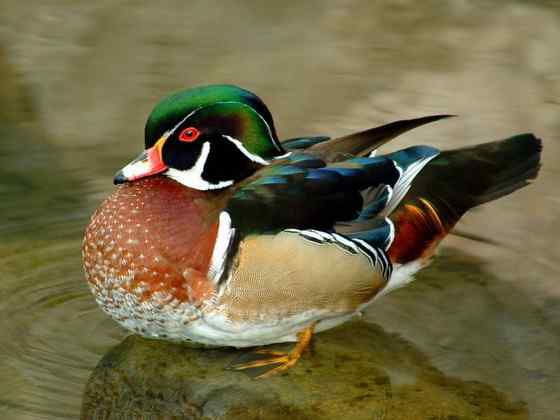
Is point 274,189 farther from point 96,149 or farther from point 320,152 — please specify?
point 96,149

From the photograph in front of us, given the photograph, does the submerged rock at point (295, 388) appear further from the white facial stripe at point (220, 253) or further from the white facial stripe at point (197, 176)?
the white facial stripe at point (197, 176)

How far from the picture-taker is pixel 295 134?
256 inches

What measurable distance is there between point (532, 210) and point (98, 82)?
111 inches

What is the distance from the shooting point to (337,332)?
484 cm

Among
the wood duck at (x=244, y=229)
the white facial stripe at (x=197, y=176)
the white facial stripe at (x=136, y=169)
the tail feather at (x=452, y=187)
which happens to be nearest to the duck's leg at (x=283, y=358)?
the wood duck at (x=244, y=229)

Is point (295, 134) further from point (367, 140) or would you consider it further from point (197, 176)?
point (197, 176)

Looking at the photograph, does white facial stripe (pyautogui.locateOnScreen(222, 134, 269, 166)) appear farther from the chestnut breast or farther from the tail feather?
the tail feather

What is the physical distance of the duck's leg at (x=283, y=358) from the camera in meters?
4.51

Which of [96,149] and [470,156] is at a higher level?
[470,156]

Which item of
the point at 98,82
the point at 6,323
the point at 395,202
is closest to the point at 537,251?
the point at 395,202

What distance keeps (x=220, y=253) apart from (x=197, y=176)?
36 cm

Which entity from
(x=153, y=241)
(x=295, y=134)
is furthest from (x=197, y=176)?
(x=295, y=134)

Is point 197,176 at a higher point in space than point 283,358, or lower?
higher

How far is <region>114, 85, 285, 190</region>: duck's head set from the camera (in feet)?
14.0
